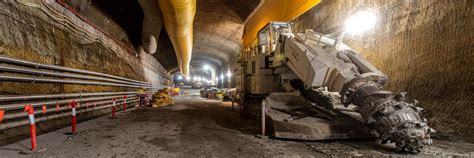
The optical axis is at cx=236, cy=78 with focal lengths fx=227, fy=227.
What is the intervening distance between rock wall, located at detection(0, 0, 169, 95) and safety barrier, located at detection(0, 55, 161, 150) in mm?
176

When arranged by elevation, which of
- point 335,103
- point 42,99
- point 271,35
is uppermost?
point 271,35

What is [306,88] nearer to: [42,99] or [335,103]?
[335,103]

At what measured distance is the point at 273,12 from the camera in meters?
12.2

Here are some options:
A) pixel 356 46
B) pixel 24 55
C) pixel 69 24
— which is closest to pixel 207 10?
pixel 69 24

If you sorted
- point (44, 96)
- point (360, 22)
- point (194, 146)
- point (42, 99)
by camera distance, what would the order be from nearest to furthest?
1. point (194, 146)
2. point (44, 96)
3. point (42, 99)
4. point (360, 22)

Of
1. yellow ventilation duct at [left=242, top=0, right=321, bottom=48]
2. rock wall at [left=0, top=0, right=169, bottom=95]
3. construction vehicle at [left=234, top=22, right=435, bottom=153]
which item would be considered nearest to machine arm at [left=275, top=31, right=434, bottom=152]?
construction vehicle at [left=234, top=22, right=435, bottom=153]

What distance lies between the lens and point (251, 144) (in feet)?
13.9

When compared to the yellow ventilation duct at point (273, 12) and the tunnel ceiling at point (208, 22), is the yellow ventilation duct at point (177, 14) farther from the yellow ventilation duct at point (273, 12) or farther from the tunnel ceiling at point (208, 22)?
the yellow ventilation duct at point (273, 12)

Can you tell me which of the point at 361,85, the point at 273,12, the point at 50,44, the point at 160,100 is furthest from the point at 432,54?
the point at 160,100

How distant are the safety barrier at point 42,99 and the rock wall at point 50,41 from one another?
0.18 metres

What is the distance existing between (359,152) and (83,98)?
24.0 feet

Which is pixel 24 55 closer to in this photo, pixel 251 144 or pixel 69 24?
pixel 69 24

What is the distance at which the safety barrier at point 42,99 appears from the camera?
3977 millimetres

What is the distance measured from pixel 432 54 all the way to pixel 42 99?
8.39 metres
